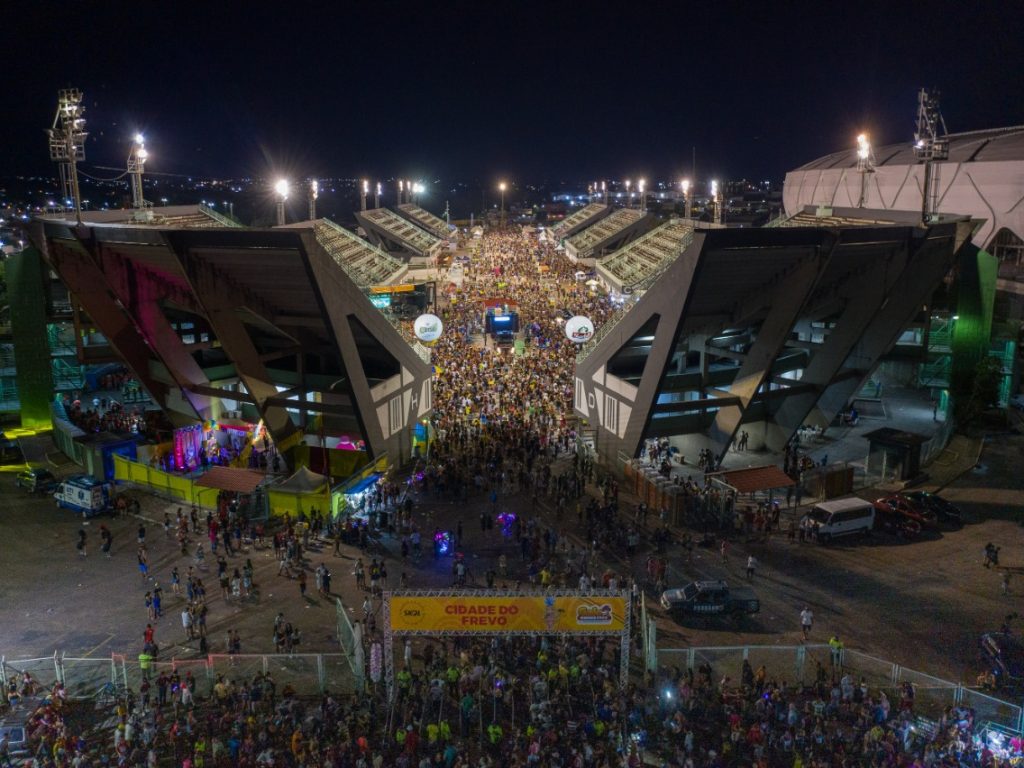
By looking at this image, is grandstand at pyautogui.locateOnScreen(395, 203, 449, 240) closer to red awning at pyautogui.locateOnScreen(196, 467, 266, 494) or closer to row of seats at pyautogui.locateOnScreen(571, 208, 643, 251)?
row of seats at pyautogui.locateOnScreen(571, 208, 643, 251)

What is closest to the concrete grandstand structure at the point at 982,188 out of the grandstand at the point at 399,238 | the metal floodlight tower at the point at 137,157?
the metal floodlight tower at the point at 137,157

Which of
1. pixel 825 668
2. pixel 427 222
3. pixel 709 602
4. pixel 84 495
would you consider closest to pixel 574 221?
pixel 427 222

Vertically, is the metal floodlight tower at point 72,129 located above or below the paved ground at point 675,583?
above

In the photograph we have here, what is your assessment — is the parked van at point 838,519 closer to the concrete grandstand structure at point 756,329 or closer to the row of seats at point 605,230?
the concrete grandstand structure at point 756,329

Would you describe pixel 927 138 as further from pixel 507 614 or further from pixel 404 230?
pixel 404 230

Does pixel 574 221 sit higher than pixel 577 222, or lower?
higher
